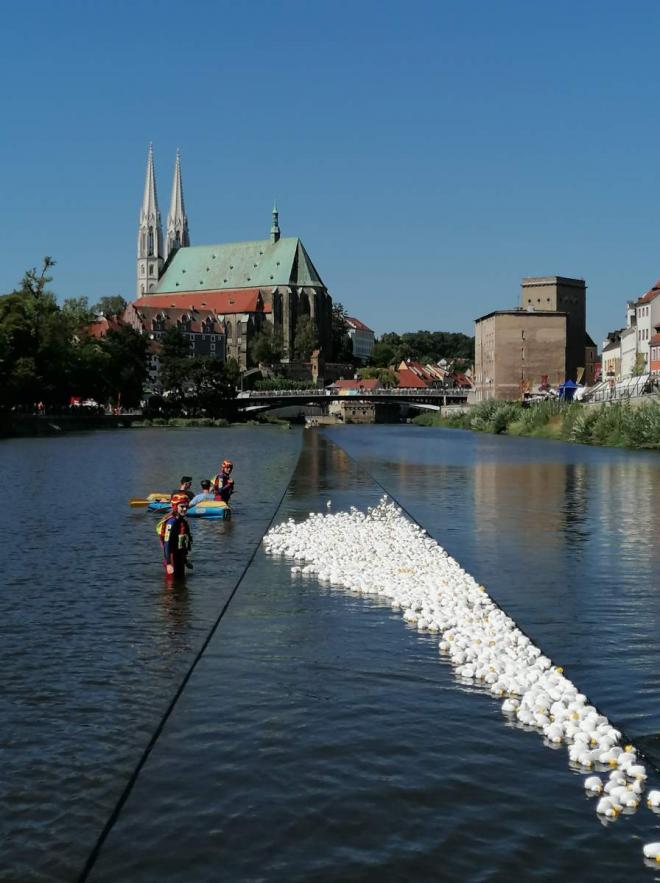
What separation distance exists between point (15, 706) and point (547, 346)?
16467 centimetres

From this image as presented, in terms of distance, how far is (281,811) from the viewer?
7797mm

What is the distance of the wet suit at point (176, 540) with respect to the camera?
16.5 m

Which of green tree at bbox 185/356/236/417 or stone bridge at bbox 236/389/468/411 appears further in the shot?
stone bridge at bbox 236/389/468/411

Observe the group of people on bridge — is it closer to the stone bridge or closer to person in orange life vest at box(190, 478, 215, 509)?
person in orange life vest at box(190, 478, 215, 509)

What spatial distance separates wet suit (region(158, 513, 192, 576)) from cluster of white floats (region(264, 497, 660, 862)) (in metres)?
1.73

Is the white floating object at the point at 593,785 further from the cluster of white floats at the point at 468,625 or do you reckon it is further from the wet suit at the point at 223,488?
the wet suit at the point at 223,488

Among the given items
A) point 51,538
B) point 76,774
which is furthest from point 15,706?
point 51,538

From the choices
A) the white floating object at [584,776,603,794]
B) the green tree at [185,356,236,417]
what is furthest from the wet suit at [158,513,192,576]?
the green tree at [185,356,236,417]

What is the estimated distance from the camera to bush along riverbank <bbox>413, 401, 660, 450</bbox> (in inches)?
2308

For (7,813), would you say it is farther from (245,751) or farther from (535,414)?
(535,414)

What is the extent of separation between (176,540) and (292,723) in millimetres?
7438

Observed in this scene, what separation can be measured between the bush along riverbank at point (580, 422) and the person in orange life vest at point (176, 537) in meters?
43.2

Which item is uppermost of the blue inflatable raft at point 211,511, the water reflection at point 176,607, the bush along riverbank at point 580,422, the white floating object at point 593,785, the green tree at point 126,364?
the green tree at point 126,364

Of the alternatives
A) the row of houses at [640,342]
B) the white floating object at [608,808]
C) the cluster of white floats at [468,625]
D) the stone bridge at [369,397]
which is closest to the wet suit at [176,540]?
the cluster of white floats at [468,625]
